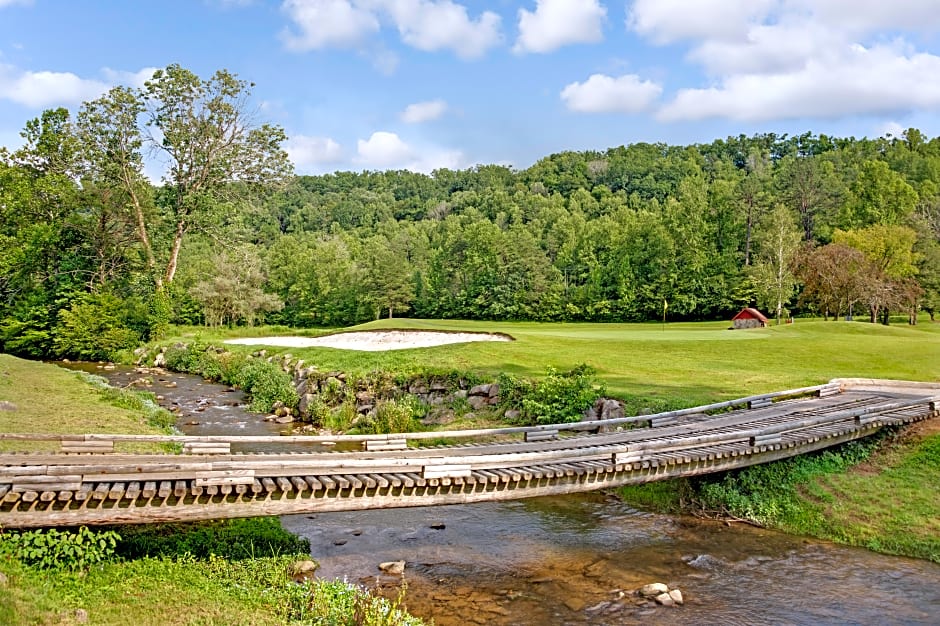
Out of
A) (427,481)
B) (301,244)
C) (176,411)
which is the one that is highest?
(301,244)

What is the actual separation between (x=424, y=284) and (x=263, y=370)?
170 ft

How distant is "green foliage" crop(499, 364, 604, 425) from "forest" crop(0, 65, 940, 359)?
3142 cm

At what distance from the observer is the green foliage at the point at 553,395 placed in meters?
19.7

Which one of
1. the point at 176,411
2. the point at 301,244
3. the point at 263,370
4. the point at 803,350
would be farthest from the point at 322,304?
the point at 803,350

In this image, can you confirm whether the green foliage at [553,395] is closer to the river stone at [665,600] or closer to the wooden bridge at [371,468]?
the wooden bridge at [371,468]

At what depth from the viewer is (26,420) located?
1673cm

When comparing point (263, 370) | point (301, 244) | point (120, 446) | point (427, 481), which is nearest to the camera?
point (427, 481)

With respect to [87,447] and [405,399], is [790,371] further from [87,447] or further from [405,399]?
[87,447]

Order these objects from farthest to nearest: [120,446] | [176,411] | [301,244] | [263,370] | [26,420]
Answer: [301,244] → [263,370] → [176,411] → [26,420] → [120,446]

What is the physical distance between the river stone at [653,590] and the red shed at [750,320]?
41900 millimetres

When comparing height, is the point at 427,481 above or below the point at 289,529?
above

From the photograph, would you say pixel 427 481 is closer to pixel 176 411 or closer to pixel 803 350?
pixel 176 411

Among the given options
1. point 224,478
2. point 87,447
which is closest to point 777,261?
point 87,447

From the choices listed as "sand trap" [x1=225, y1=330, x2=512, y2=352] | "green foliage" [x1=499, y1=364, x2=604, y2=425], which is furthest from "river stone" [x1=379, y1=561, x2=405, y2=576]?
"sand trap" [x1=225, y1=330, x2=512, y2=352]
